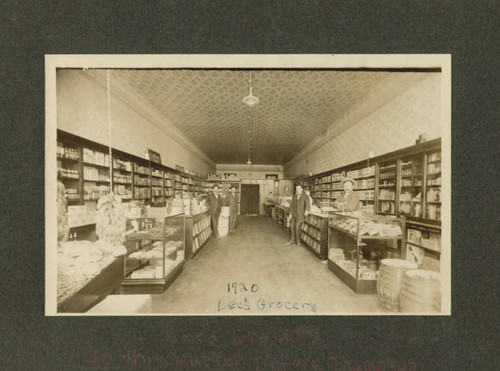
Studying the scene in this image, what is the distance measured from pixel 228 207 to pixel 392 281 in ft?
18.4

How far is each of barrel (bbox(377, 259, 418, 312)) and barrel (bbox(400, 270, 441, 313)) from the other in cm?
26

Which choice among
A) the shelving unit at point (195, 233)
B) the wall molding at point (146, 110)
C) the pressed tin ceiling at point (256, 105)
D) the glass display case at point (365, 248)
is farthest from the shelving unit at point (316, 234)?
the wall molding at point (146, 110)

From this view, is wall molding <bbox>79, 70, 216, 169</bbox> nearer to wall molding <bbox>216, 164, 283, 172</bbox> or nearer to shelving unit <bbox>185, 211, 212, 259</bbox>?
shelving unit <bbox>185, 211, 212, 259</bbox>

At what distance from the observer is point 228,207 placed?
24.2ft

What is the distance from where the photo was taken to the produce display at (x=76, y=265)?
5.50ft

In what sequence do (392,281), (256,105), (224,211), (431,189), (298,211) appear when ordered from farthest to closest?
(224,211) < (298,211) < (256,105) < (431,189) < (392,281)

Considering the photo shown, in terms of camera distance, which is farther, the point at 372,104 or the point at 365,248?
the point at 372,104

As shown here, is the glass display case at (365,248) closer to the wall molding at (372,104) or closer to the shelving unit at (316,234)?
the shelving unit at (316,234)

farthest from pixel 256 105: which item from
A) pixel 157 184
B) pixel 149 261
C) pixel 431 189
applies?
pixel 149 261

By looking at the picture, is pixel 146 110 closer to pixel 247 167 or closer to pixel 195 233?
pixel 195 233

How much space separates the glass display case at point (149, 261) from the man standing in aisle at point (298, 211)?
354 centimetres

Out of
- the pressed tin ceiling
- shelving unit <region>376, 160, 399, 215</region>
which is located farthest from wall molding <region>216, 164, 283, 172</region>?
shelving unit <region>376, 160, 399, 215</region>
